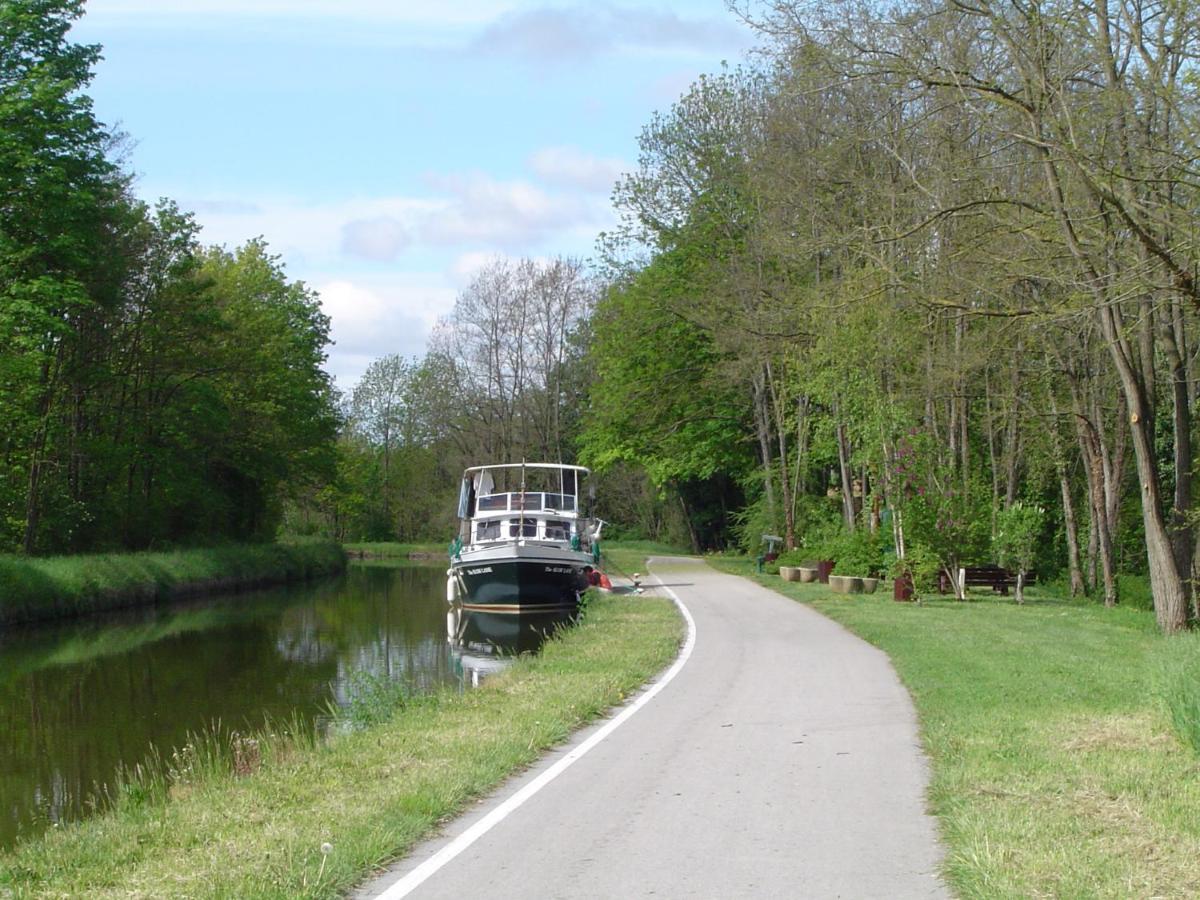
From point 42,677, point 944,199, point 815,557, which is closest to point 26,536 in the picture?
point 42,677

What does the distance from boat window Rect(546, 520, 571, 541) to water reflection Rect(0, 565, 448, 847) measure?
4013 mm

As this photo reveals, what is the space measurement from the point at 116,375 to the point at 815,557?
980 inches

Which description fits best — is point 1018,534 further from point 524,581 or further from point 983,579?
point 524,581

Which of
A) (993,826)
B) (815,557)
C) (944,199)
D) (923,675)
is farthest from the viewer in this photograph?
(815,557)

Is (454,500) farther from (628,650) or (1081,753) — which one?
(1081,753)

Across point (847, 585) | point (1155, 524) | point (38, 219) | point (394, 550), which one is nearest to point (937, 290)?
point (1155, 524)

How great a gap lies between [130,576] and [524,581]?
40.5 ft

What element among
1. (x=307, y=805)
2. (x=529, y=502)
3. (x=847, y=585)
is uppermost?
(x=529, y=502)

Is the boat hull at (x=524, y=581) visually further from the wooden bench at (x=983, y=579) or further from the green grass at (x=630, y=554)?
the wooden bench at (x=983, y=579)

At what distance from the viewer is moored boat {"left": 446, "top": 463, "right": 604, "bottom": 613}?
34656 mm

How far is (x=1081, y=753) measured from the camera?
385 inches

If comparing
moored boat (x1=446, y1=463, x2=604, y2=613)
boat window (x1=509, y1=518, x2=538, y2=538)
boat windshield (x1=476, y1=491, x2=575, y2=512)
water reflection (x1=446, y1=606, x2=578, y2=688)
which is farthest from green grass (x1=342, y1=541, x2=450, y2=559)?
water reflection (x1=446, y1=606, x2=578, y2=688)

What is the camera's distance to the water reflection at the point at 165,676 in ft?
50.2

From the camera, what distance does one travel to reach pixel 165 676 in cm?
→ 2350
